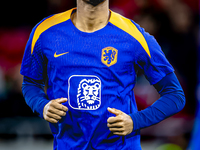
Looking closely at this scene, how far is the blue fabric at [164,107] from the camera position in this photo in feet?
3.59

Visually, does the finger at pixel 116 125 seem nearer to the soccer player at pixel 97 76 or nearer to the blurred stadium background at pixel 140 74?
the soccer player at pixel 97 76

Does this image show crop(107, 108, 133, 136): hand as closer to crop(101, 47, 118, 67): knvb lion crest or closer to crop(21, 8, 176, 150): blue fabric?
crop(21, 8, 176, 150): blue fabric

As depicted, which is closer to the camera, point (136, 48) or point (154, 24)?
point (136, 48)

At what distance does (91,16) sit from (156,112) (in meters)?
0.43

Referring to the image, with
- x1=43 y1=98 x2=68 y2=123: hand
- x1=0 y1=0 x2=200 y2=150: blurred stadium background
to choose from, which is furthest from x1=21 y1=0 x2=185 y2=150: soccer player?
x1=0 y1=0 x2=200 y2=150: blurred stadium background

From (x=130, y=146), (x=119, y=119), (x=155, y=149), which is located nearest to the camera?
(x=119, y=119)

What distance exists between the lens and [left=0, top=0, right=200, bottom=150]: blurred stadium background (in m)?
2.88

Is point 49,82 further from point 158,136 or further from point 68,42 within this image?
point 158,136

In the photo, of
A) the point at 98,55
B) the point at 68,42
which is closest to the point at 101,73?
the point at 98,55

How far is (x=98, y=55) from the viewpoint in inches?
43.6

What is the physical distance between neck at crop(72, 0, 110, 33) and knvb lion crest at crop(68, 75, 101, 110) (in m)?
0.19

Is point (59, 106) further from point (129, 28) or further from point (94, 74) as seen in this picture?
point (129, 28)

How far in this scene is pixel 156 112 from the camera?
110 centimetres

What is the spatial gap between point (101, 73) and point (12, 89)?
2.08 meters
